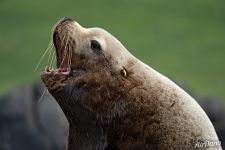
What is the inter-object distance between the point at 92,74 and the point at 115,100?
33 cm

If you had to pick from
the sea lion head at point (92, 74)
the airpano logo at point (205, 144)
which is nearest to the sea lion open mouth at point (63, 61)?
the sea lion head at point (92, 74)

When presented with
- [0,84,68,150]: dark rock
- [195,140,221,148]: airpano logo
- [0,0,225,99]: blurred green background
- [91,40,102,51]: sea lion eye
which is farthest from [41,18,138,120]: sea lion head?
[0,0,225,99]: blurred green background

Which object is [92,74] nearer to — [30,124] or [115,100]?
[115,100]

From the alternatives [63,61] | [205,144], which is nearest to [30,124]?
[63,61]

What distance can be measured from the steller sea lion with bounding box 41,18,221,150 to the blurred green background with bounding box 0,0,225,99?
1149cm

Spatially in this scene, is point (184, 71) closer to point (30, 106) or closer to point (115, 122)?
point (30, 106)

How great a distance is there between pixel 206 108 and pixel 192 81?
4.68 meters

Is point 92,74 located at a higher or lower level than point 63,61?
lower

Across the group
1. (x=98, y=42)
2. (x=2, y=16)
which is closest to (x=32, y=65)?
(x=2, y=16)

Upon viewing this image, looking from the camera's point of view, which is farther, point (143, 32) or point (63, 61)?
point (143, 32)

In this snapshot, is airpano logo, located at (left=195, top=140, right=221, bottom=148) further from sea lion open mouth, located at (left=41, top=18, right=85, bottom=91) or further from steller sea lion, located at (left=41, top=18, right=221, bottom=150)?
sea lion open mouth, located at (left=41, top=18, right=85, bottom=91)

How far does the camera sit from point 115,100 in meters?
7.60

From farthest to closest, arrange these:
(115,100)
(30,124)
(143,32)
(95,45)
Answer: (143,32)
(30,124)
(95,45)
(115,100)

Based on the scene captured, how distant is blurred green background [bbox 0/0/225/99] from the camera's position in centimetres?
2066
